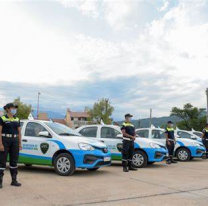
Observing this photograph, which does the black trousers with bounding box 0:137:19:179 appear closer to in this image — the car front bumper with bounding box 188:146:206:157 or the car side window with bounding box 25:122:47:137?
the car side window with bounding box 25:122:47:137

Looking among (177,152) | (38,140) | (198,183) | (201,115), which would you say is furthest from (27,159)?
(201,115)

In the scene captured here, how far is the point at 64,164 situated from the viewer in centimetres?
844

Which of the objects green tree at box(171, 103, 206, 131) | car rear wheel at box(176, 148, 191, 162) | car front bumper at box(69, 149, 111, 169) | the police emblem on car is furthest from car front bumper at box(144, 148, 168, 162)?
green tree at box(171, 103, 206, 131)

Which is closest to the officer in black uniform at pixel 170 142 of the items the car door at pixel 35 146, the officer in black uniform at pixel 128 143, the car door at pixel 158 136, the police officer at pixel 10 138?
the car door at pixel 158 136

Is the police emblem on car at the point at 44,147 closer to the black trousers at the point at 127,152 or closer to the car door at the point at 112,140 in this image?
the black trousers at the point at 127,152

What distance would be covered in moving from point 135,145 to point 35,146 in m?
3.62

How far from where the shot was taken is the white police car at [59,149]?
836cm

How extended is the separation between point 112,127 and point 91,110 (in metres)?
44.1

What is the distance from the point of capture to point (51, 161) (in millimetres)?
8664

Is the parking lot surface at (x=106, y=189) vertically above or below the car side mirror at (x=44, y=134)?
below

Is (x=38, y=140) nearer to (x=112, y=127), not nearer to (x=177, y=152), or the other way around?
(x=112, y=127)

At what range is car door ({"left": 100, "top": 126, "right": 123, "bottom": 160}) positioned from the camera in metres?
11.1

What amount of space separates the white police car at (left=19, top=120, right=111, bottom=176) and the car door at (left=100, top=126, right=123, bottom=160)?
2.20m

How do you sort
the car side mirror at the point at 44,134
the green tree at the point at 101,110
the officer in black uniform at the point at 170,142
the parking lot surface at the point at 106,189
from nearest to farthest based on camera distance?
the parking lot surface at the point at 106,189 → the car side mirror at the point at 44,134 → the officer in black uniform at the point at 170,142 → the green tree at the point at 101,110
